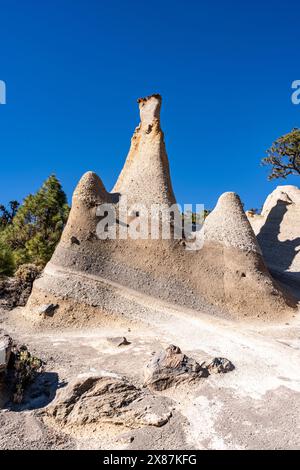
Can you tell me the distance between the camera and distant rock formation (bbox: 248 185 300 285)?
2096cm

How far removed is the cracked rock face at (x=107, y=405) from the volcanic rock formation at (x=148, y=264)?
179 inches

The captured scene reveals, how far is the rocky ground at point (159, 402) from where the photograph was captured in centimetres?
611

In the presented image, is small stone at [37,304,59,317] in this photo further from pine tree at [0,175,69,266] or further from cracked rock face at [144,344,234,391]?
pine tree at [0,175,69,266]

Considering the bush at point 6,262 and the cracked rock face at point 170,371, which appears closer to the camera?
the cracked rock face at point 170,371

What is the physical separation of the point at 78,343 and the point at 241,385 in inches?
204

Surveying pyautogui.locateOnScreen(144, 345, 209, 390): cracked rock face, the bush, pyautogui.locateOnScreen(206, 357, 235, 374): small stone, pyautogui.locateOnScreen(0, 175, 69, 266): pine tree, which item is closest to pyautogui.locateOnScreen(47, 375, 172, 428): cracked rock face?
pyautogui.locateOnScreen(144, 345, 209, 390): cracked rock face

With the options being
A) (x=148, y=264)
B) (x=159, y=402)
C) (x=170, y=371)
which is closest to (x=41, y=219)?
(x=148, y=264)

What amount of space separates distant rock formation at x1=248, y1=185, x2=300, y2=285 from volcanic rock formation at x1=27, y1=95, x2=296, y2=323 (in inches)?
239

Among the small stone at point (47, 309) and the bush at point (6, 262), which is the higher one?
the bush at point (6, 262)

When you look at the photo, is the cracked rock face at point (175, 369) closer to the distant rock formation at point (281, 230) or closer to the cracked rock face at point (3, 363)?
the cracked rock face at point (3, 363)

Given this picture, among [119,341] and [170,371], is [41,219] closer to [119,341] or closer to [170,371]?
[119,341]

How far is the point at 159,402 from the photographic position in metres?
7.07

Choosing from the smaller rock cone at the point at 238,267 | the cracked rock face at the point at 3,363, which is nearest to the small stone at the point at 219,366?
the cracked rock face at the point at 3,363

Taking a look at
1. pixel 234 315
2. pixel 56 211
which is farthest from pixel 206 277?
pixel 56 211
